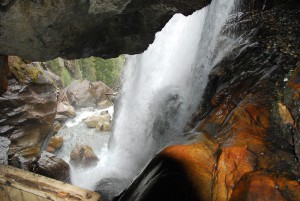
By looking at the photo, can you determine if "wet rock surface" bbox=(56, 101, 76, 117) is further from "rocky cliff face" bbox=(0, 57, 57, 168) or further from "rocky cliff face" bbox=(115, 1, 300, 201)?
"rocky cliff face" bbox=(115, 1, 300, 201)

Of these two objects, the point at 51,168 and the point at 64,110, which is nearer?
the point at 51,168

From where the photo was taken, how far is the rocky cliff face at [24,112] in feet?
22.6

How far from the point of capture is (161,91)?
10227 mm

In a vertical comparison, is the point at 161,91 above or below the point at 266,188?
below

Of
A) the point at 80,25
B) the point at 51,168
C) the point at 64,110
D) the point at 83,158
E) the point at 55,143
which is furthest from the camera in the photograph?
the point at 64,110

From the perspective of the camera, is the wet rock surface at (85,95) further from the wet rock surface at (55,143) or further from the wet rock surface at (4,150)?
the wet rock surface at (4,150)

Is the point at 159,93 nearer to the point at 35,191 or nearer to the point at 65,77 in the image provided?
the point at 35,191

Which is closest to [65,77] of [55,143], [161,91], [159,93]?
[55,143]

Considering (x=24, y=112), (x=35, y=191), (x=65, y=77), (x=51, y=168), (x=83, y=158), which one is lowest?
(x=65, y=77)

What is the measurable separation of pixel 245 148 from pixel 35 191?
357 centimetres

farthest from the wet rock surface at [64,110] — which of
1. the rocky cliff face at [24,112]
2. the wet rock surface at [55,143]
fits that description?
the rocky cliff face at [24,112]

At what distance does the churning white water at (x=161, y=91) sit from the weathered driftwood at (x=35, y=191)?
4.07 metres

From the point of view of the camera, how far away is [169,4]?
4203mm

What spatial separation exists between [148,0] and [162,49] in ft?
25.5
